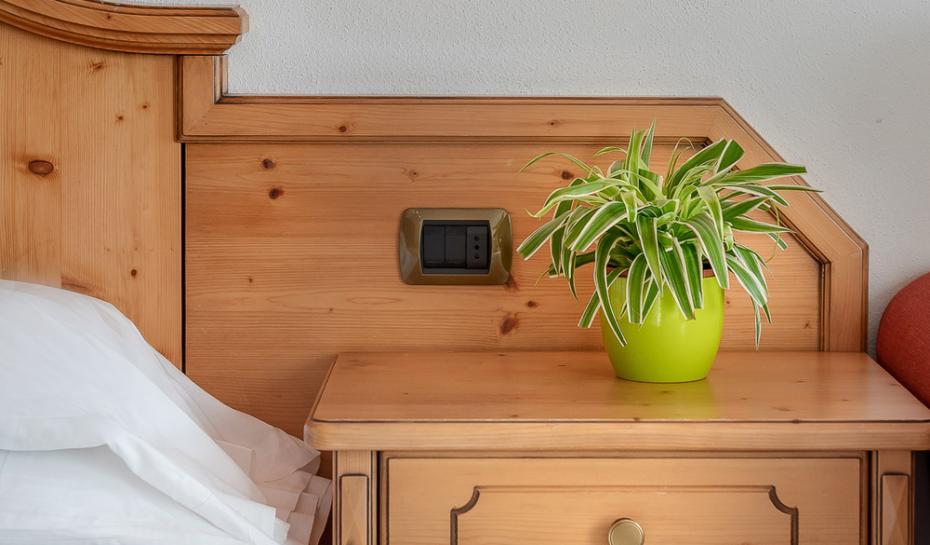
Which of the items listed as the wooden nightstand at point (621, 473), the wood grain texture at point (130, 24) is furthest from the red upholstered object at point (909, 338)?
the wood grain texture at point (130, 24)

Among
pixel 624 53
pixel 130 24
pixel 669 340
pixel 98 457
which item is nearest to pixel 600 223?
pixel 669 340

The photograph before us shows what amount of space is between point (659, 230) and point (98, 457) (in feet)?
2.13

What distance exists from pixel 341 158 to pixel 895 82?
81 centimetres

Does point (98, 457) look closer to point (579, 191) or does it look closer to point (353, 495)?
point (353, 495)

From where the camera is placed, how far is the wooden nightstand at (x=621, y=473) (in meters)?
0.92

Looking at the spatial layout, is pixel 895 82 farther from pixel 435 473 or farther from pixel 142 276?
pixel 142 276

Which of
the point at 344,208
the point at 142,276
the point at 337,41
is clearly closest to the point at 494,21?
the point at 337,41

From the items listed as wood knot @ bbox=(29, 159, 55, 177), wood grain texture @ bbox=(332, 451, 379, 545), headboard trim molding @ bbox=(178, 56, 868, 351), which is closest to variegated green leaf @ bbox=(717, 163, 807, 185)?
headboard trim molding @ bbox=(178, 56, 868, 351)

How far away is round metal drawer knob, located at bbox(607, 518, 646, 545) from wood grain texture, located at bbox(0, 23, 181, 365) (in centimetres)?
70

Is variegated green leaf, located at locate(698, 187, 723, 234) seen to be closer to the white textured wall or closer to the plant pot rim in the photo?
the plant pot rim

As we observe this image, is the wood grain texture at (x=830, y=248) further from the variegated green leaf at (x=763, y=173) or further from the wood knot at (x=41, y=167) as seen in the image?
the wood knot at (x=41, y=167)

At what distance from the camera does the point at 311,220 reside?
1278 mm

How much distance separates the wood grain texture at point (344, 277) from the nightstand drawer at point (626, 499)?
0.37 meters

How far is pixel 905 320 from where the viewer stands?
120 centimetres
